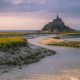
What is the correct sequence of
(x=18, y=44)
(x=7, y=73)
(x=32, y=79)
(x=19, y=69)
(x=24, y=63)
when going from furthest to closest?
(x=18, y=44) → (x=24, y=63) → (x=19, y=69) → (x=7, y=73) → (x=32, y=79)

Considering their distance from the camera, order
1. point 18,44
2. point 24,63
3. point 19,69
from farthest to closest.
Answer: point 18,44 → point 24,63 → point 19,69

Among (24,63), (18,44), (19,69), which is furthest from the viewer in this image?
(18,44)

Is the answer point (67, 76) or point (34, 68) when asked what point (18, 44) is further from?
point (67, 76)

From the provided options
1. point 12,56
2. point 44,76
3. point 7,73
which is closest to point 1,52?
point 12,56

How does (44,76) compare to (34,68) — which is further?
(34,68)

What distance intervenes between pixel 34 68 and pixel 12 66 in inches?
99.1

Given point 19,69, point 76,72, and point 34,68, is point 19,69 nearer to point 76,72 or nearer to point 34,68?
point 34,68

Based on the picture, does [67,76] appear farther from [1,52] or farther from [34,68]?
[1,52]

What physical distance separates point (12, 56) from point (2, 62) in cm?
327

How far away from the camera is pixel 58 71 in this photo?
2862 centimetres

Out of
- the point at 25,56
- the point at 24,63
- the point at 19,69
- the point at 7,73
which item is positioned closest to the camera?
the point at 7,73

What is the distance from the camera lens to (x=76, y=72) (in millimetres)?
27859

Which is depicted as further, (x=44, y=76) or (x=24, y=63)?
(x=24, y=63)

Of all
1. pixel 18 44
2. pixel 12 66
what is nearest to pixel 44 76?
pixel 12 66
